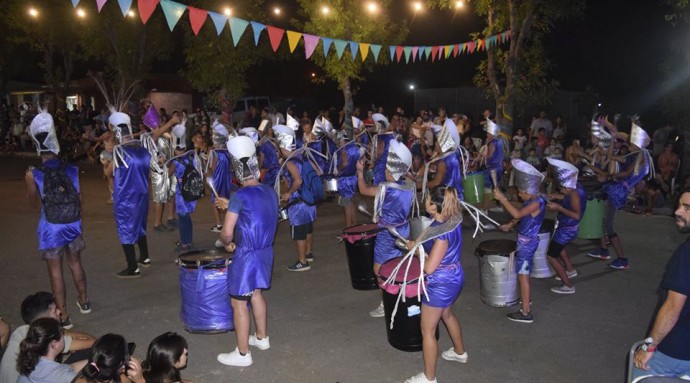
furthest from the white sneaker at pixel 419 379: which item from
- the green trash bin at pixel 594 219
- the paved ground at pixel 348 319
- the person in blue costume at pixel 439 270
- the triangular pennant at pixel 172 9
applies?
the triangular pennant at pixel 172 9

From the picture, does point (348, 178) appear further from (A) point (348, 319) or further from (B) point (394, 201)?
(B) point (394, 201)

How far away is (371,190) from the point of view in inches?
232

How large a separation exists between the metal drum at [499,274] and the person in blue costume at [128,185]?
13.6ft

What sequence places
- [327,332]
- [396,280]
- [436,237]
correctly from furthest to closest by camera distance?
[327,332] < [396,280] < [436,237]

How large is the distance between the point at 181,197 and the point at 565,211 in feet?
16.8

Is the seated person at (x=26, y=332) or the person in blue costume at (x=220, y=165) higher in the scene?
the person in blue costume at (x=220, y=165)

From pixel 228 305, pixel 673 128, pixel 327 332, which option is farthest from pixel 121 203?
pixel 673 128

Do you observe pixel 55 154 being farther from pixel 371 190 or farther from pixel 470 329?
pixel 470 329

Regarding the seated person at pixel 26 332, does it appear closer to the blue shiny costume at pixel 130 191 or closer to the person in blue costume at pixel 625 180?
the blue shiny costume at pixel 130 191

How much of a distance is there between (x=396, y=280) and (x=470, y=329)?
155 centimetres

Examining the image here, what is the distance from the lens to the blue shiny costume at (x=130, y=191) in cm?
693

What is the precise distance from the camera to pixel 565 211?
6.36 metres

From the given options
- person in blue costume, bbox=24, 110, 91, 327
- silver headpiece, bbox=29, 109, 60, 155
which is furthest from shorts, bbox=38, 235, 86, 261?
silver headpiece, bbox=29, 109, 60, 155

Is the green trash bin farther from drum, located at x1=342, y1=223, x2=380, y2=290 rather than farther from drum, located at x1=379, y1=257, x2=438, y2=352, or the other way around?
drum, located at x1=379, y1=257, x2=438, y2=352
